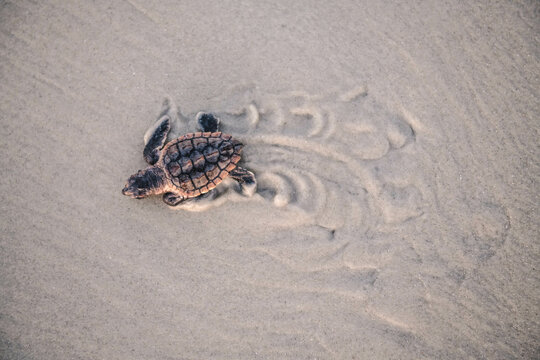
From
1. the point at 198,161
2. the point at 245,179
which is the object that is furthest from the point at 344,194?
the point at 198,161

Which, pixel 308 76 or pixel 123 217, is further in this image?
pixel 308 76

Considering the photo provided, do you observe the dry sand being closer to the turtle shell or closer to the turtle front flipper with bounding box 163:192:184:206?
the turtle front flipper with bounding box 163:192:184:206

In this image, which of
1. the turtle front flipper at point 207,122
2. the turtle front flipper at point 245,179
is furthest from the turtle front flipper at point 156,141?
the turtle front flipper at point 245,179

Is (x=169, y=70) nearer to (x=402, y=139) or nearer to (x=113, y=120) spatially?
(x=113, y=120)

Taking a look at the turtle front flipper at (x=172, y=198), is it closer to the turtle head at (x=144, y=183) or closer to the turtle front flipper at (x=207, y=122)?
the turtle head at (x=144, y=183)

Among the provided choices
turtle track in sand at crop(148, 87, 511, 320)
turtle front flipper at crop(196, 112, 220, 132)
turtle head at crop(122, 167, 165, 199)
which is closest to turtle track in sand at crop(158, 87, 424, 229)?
turtle track in sand at crop(148, 87, 511, 320)

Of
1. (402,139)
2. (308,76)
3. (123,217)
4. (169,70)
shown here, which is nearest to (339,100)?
(308,76)
